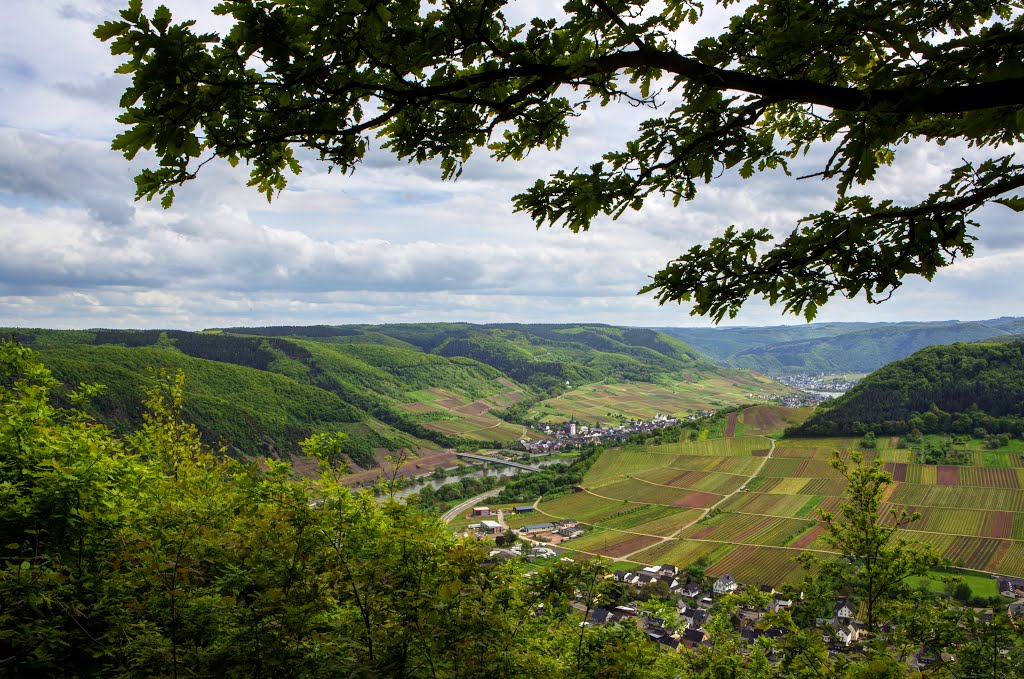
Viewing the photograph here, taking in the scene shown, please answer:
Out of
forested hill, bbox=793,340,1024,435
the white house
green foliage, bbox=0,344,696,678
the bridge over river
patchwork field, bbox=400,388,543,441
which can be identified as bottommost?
the bridge over river

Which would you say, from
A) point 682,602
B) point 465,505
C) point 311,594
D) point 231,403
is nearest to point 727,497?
point 465,505

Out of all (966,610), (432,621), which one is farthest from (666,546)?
(432,621)

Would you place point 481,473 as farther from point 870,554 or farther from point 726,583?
point 870,554

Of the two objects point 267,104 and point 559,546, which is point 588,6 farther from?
point 559,546

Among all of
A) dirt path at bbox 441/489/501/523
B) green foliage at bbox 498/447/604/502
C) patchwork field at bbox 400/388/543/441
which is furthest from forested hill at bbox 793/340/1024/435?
patchwork field at bbox 400/388/543/441

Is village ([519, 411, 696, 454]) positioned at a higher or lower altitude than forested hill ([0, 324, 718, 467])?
A: lower

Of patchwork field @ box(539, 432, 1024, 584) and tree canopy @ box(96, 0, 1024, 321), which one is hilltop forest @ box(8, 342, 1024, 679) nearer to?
tree canopy @ box(96, 0, 1024, 321)
